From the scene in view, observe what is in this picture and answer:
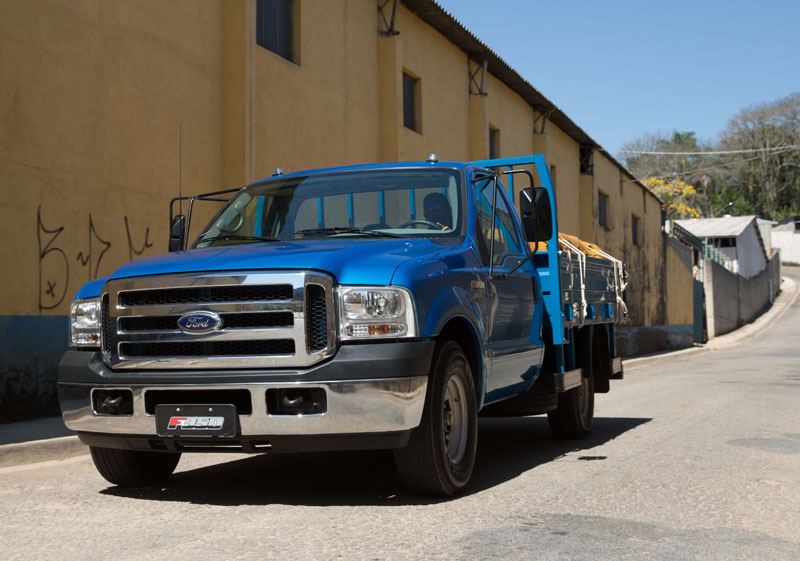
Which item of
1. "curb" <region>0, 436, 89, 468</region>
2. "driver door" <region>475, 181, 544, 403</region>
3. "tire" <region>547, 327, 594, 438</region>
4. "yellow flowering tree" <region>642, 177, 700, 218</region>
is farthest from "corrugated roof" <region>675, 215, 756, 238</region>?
"curb" <region>0, 436, 89, 468</region>

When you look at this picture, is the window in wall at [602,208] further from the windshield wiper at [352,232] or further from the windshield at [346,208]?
the windshield wiper at [352,232]

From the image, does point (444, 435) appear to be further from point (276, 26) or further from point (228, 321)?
point (276, 26)

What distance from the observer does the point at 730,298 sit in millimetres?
54938

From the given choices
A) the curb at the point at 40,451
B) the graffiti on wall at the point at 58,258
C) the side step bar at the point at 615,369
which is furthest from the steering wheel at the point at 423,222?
the graffiti on wall at the point at 58,258

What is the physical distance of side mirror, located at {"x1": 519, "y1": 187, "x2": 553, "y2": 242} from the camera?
666cm

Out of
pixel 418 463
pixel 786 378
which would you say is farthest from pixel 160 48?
pixel 786 378

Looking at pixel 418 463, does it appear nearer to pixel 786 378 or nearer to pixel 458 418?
pixel 458 418

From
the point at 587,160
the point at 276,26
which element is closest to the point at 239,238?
the point at 276,26

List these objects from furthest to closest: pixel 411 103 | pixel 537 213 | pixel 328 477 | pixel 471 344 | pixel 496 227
Answer: pixel 411 103 → pixel 496 227 → pixel 537 213 → pixel 328 477 → pixel 471 344

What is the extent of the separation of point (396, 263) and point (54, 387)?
265 inches

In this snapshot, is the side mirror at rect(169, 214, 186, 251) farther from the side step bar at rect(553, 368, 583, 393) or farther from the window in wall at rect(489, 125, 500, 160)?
the window in wall at rect(489, 125, 500, 160)

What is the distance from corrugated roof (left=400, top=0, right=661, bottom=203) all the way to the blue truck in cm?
1433

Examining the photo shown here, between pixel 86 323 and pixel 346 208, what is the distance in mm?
2007

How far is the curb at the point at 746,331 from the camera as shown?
29100 millimetres
